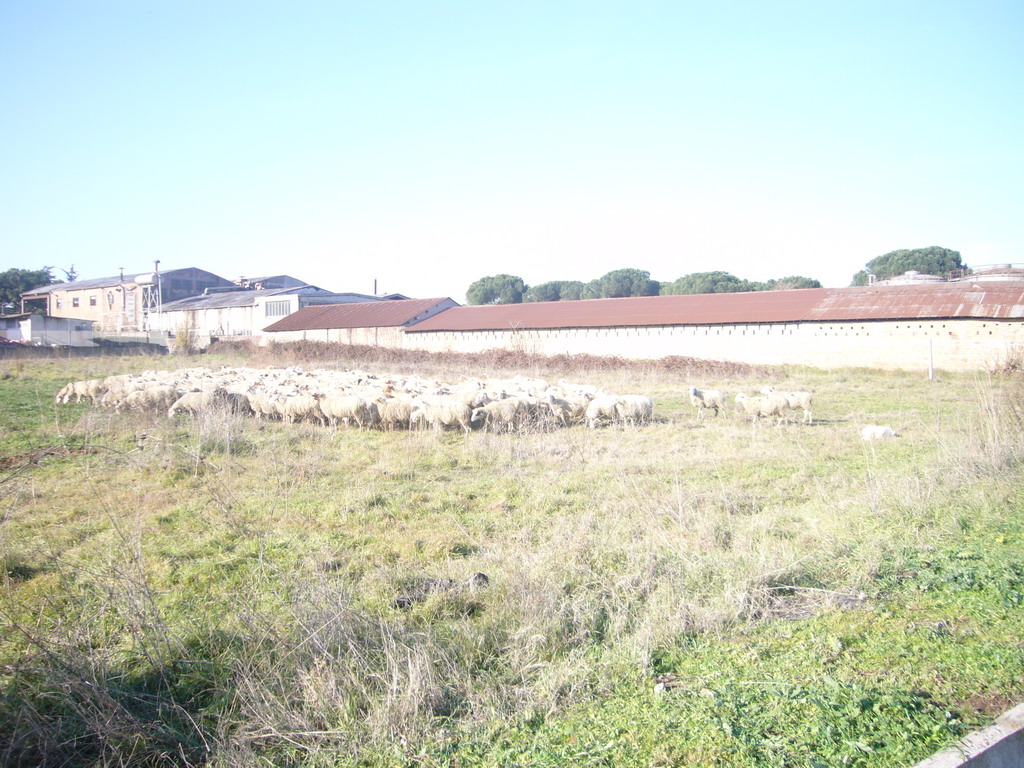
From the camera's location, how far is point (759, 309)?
35562 millimetres

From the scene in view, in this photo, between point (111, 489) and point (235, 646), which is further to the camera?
point (111, 489)

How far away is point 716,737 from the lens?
3.84 meters

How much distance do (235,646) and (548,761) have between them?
2.32 metres

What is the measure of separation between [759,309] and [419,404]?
2517cm

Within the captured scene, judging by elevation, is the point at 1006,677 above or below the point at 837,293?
below

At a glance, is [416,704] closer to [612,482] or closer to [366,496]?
[366,496]

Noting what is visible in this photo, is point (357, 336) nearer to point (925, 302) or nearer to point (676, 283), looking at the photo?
point (925, 302)

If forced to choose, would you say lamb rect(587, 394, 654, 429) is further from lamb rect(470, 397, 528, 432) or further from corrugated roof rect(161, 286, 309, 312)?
corrugated roof rect(161, 286, 309, 312)

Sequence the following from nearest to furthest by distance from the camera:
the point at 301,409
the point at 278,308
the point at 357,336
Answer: the point at 301,409 < the point at 357,336 < the point at 278,308

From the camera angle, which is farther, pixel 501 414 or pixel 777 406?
pixel 777 406

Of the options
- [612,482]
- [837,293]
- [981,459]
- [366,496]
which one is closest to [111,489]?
[366,496]

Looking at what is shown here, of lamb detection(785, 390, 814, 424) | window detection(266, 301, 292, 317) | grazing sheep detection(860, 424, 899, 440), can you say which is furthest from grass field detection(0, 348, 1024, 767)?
window detection(266, 301, 292, 317)

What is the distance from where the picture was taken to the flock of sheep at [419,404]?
1551cm

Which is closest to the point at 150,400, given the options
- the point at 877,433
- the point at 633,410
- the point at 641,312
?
the point at 633,410
